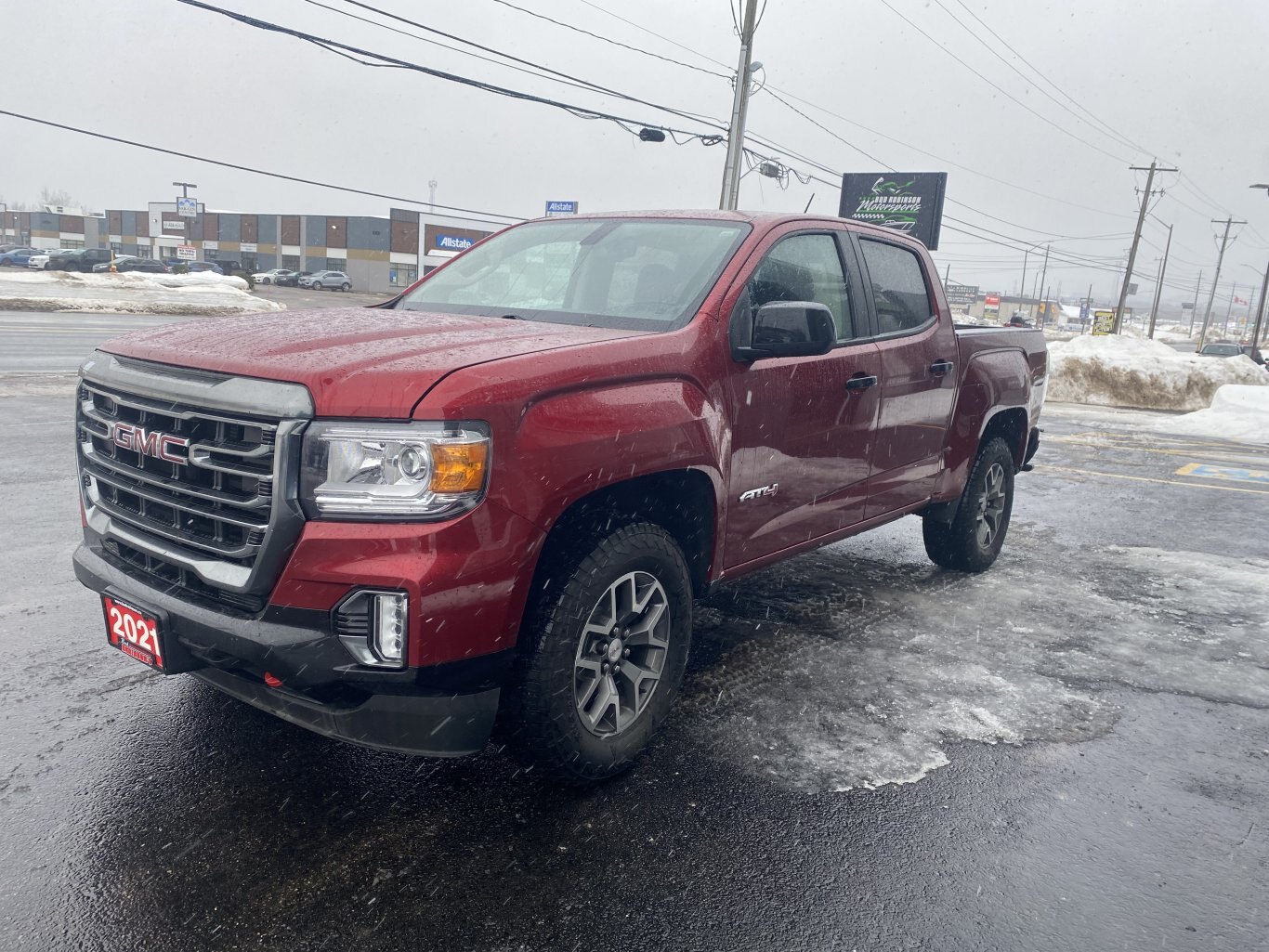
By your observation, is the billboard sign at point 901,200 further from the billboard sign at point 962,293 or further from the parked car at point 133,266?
the billboard sign at point 962,293

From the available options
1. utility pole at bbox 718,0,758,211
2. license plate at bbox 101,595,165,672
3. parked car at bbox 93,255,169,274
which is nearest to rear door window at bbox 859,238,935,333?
license plate at bbox 101,595,165,672

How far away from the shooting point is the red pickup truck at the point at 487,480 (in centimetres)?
247

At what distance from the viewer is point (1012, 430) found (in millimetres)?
6098

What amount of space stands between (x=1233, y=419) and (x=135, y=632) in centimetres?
1785

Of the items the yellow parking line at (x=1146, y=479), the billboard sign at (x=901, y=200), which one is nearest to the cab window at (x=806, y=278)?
the yellow parking line at (x=1146, y=479)

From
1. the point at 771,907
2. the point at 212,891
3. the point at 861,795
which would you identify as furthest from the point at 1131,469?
the point at 212,891

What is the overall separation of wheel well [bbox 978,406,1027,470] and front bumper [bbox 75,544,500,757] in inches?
159

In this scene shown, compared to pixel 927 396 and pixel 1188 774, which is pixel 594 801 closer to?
pixel 1188 774

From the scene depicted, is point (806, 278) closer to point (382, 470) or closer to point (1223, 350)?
point (382, 470)

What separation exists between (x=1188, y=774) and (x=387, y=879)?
9.20ft

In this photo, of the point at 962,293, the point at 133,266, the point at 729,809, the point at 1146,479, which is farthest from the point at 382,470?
the point at 962,293

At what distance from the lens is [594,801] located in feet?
10.0

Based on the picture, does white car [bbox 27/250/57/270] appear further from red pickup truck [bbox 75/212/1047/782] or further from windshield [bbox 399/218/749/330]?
red pickup truck [bbox 75/212/1047/782]

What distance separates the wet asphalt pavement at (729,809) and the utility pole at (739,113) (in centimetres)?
1716
